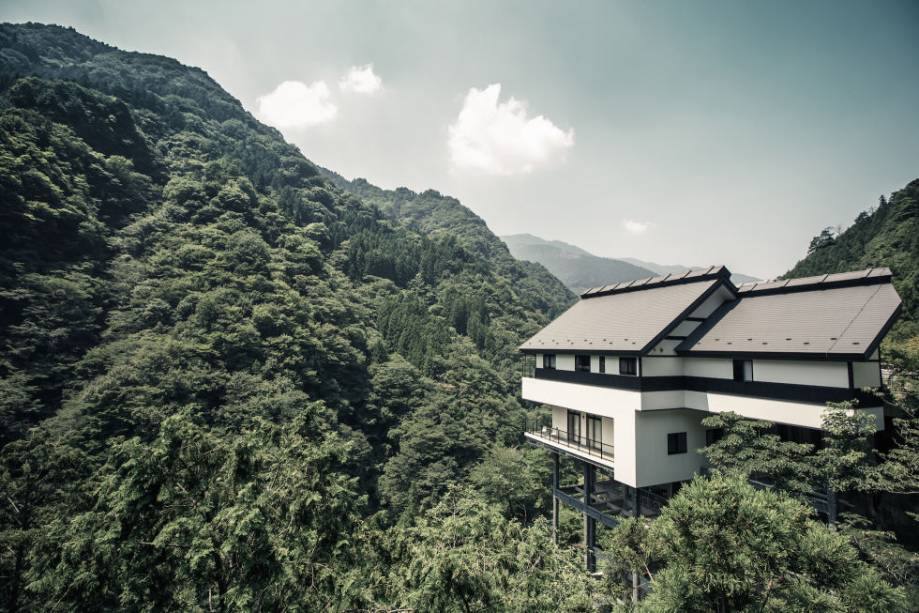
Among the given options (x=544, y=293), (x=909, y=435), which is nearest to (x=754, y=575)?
(x=909, y=435)

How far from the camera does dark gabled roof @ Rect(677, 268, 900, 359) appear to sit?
11539 millimetres

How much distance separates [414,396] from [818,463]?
43010mm

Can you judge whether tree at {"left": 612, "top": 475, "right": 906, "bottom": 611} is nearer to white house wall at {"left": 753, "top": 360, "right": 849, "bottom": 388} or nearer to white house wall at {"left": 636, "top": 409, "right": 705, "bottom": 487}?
white house wall at {"left": 753, "top": 360, "right": 849, "bottom": 388}

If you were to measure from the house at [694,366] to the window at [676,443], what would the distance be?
39 millimetres

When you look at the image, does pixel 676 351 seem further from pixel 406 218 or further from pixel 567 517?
pixel 406 218

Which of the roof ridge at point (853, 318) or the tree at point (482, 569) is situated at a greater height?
the roof ridge at point (853, 318)

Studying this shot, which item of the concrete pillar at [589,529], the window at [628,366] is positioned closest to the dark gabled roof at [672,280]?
the window at [628,366]

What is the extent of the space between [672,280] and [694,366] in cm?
420

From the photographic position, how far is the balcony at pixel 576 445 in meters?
16.2

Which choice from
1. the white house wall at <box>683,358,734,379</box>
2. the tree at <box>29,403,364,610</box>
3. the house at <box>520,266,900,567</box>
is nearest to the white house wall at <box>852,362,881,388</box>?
the house at <box>520,266,900,567</box>

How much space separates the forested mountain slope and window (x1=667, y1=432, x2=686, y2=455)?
7.67 metres

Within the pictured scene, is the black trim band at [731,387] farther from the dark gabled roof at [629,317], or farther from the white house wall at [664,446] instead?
the dark gabled roof at [629,317]

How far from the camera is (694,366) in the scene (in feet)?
49.7

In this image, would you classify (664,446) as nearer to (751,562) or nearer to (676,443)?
(676,443)
